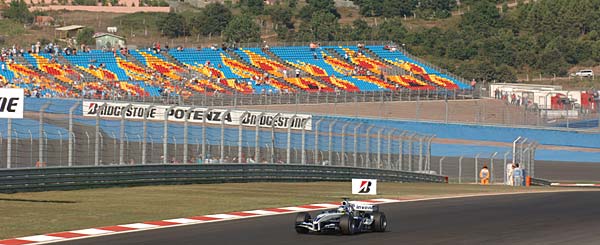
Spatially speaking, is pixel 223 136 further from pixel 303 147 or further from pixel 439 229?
pixel 439 229

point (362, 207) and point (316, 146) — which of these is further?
point (316, 146)

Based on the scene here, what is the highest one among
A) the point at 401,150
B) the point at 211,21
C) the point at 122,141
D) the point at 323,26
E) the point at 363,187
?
the point at 211,21

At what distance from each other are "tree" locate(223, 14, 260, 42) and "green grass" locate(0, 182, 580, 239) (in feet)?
236

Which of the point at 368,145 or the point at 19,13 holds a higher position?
the point at 19,13

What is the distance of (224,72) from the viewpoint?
80.0 meters

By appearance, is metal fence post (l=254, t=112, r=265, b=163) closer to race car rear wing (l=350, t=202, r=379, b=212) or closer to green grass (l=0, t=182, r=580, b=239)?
green grass (l=0, t=182, r=580, b=239)

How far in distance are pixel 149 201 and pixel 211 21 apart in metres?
85.1

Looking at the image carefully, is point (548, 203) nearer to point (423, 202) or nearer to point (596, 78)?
point (423, 202)

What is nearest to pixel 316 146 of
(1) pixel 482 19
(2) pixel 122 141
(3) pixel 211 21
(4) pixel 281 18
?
(2) pixel 122 141

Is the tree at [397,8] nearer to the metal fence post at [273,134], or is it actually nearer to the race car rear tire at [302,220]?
the metal fence post at [273,134]

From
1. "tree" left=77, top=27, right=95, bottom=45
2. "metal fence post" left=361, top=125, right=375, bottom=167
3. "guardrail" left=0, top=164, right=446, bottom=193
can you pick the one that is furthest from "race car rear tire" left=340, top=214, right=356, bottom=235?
"tree" left=77, top=27, right=95, bottom=45

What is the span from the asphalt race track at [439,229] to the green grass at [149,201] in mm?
1565

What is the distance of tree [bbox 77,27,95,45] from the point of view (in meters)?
99.6

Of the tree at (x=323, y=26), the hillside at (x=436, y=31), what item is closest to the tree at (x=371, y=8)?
the hillside at (x=436, y=31)
